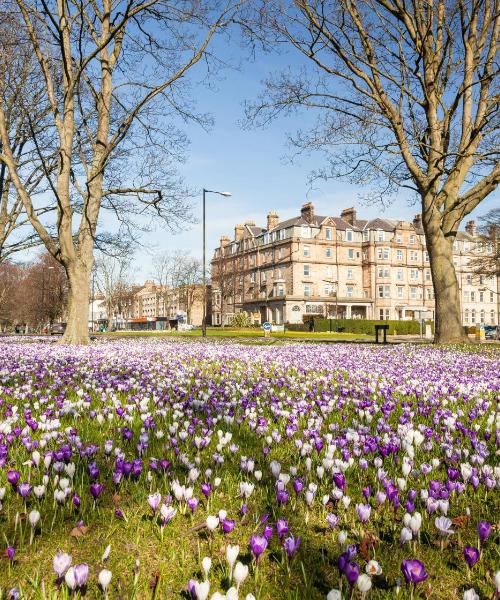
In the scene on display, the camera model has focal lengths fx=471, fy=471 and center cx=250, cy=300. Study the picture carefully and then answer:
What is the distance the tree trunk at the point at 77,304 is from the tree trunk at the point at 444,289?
515 inches

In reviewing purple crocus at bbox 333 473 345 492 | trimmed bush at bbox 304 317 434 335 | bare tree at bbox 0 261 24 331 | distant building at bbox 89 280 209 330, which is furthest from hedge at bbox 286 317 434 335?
purple crocus at bbox 333 473 345 492

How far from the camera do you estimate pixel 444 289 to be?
1802cm

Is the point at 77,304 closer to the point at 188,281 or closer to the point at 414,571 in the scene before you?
the point at 414,571

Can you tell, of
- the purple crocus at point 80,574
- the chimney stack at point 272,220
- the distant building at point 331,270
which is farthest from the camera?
the chimney stack at point 272,220

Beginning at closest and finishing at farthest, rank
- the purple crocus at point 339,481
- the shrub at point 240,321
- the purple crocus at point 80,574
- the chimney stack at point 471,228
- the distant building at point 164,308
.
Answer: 1. the purple crocus at point 80,574
2. the purple crocus at point 339,481
3. the shrub at point 240,321
4. the distant building at point 164,308
5. the chimney stack at point 471,228

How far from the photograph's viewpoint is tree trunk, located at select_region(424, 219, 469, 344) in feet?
58.7

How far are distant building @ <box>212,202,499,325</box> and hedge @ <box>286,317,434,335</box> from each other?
1415 cm

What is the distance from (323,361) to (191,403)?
6.05 metres

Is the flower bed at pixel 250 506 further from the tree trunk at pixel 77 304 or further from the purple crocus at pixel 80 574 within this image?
the tree trunk at pixel 77 304

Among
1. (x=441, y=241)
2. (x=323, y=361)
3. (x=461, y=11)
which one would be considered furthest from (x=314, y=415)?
(x=461, y=11)

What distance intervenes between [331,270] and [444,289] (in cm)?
6052

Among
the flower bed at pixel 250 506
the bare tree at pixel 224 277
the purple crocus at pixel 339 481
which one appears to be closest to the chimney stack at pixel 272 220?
the bare tree at pixel 224 277

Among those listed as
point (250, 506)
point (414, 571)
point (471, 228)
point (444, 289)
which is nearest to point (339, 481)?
point (250, 506)

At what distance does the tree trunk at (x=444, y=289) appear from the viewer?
17906 millimetres
